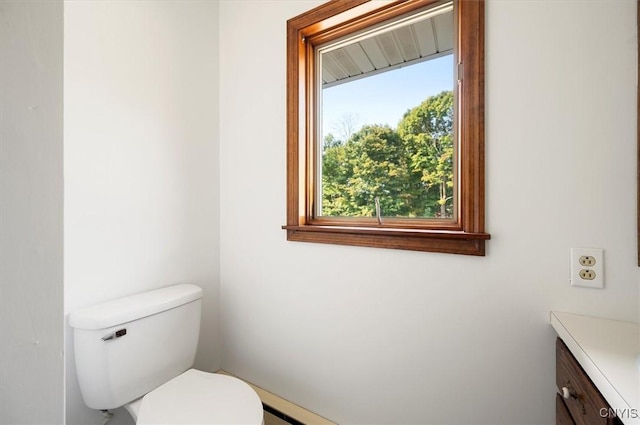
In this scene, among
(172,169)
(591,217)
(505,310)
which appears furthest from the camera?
(172,169)

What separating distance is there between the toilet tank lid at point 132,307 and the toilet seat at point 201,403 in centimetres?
30

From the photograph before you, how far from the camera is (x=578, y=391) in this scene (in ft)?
2.31

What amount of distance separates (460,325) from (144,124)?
164 centimetres

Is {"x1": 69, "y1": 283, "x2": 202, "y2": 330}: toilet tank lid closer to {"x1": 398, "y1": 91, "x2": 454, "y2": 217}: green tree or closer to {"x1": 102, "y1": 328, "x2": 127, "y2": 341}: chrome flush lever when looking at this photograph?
{"x1": 102, "y1": 328, "x2": 127, "y2": 341}: chrome flush lever

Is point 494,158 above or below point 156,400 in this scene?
above

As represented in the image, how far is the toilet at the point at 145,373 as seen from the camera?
985 mm

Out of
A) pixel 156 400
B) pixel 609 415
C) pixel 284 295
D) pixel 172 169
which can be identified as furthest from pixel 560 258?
pixel 172 169

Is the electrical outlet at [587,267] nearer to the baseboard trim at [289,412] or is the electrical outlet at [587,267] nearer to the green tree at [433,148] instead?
the green tree at [433,148]

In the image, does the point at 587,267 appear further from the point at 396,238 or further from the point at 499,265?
the point at 396,238

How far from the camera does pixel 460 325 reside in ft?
3.45

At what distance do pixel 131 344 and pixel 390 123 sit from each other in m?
1.44

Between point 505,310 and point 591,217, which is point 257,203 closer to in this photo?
point 505,310
